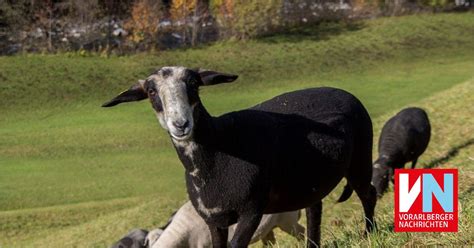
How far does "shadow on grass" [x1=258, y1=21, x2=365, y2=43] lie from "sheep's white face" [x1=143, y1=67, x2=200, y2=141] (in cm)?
5420

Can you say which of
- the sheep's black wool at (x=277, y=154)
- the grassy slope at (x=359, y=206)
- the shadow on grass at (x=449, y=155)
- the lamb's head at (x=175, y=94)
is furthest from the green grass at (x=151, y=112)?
the lamb's head at (x=175, y=94)

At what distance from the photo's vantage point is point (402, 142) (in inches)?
811

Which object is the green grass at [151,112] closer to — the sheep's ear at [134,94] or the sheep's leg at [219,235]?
the sheep's leg at [219,235]

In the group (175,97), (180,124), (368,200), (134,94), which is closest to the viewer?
(180,124)

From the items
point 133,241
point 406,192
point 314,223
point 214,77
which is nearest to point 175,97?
point 214,77

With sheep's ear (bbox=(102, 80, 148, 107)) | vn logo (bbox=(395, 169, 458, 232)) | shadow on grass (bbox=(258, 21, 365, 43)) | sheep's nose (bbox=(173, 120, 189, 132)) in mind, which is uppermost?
sheep's ear (bbox=(102, 80, 148, 107))

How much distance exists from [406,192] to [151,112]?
113 feet

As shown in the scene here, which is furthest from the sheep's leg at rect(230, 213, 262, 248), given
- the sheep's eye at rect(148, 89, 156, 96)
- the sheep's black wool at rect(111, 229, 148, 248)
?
the sheep's black wool at rect(111, 229, 148, 248)

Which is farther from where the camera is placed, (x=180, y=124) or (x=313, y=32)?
(x=313, y=32)

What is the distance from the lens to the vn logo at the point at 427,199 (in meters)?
7.00

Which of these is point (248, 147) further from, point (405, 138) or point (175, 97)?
point (405, 138)

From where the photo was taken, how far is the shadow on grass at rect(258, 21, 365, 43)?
61375mm

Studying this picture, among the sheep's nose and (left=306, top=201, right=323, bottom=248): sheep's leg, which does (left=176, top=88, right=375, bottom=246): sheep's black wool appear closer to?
the sheep's nose

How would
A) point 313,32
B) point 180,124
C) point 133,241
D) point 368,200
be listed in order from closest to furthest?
point 180,124
point 368,200
point 133,241
point 313,32
